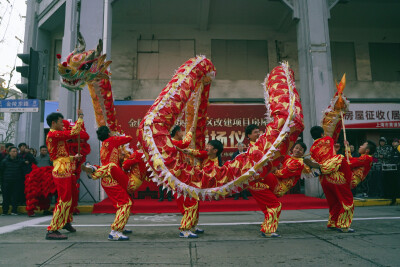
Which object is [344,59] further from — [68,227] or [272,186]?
[68,227]

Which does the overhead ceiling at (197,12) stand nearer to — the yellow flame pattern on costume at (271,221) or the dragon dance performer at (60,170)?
the dragon dance performer at (60,170)

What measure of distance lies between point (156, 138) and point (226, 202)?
4.93 meters

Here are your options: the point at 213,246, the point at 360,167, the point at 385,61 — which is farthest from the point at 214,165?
the point at 385,61

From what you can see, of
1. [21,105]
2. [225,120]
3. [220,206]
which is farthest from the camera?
[225,120]

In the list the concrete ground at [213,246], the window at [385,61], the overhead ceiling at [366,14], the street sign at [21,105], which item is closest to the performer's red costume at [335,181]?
the concrete ground at [213,246]

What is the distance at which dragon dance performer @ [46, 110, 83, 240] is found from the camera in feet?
13.1

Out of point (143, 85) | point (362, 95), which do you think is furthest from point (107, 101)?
point (362, 95)

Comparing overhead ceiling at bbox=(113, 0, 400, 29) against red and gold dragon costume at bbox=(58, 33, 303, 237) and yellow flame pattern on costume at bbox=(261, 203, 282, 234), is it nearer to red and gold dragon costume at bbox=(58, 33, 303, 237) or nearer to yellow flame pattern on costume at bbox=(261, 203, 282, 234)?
red and gold dragon costume at bbox=(58, 33, 303, 237)

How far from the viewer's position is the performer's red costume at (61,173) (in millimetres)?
4027

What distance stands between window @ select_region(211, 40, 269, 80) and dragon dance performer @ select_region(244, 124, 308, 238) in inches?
294

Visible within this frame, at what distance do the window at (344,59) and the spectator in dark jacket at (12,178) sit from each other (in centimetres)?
1141

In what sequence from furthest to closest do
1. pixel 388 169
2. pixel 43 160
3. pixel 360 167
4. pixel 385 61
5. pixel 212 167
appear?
pixel 385 61, pixel 388 169, pixel 43 160, pixel 360 167, pixel 212 167

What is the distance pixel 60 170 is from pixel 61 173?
5 cm

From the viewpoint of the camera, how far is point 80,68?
3824 millimetres
